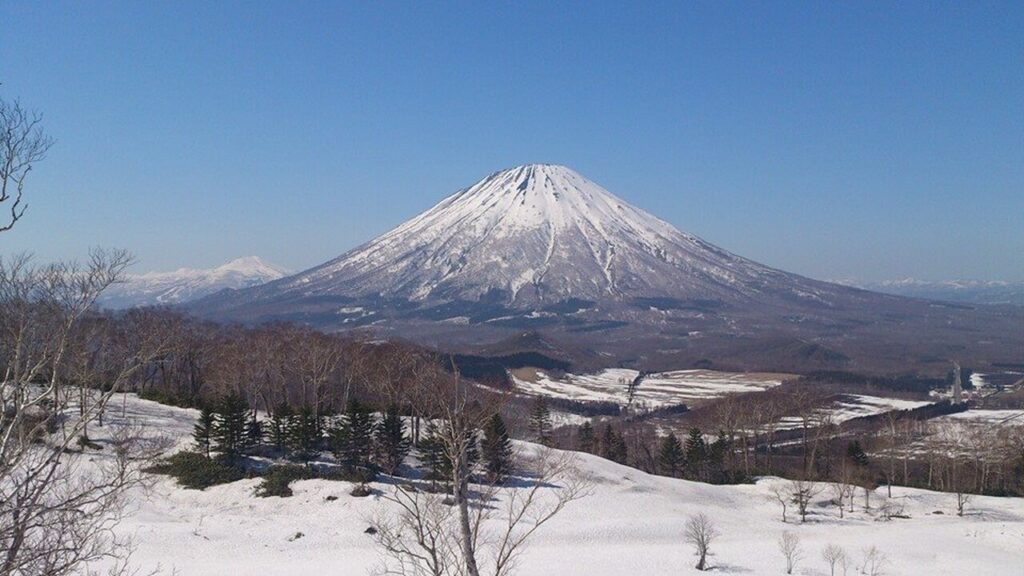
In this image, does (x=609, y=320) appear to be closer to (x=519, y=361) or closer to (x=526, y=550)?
(x=519, y=361)

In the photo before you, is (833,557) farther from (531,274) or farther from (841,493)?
(531,274)

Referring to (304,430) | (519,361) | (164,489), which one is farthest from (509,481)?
(519,361)

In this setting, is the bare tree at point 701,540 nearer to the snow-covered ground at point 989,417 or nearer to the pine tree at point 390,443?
the pine tree at point 390,443

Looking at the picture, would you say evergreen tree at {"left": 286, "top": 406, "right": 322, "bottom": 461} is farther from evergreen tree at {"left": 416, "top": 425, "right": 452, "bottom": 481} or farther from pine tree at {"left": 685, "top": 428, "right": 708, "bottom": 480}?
pine tree at {"left": 685, "top": 428, "right": 708, "bottom": 480}

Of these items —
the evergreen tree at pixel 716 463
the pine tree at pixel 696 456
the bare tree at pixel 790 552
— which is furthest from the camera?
the pine tree at pixel 696 456

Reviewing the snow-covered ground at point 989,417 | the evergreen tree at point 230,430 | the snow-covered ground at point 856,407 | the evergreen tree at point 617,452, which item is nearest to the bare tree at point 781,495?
the evergreen tree at point 617,452

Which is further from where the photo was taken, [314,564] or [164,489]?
[164,489]
